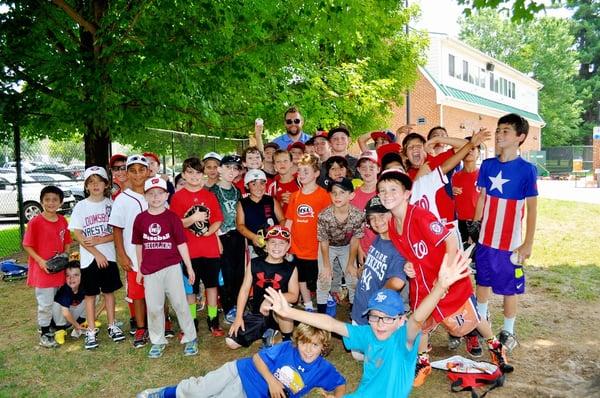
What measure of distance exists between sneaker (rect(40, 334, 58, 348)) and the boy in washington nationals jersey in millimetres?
3979

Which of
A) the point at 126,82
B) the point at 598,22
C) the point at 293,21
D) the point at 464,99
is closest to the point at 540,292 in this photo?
the point at 293,21

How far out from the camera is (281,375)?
3357 millimetres

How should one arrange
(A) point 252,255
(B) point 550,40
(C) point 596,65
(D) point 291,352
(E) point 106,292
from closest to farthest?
(D) point 291,352
(E) point 106,292
(A) point 252,255
(B) point 550,40
(C) point 596,65

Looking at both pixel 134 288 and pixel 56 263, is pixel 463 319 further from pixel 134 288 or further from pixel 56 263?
pixel 56 263

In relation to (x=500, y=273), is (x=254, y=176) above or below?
above

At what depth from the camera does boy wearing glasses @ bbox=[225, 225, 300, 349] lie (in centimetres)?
455

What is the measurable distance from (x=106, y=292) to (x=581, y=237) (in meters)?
10.1

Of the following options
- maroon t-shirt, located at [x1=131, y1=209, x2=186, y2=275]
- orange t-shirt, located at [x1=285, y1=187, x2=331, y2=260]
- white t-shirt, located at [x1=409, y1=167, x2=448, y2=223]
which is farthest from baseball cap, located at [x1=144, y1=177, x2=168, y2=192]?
white t-shirt, located at [x1=409, y1=167, x2=448, y2=223]

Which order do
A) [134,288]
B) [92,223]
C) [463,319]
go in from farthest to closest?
[92,223]
[134,288]
[463,319]

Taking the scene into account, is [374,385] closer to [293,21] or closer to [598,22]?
[293,21]

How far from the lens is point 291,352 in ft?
11.2

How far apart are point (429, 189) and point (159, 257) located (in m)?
2.89

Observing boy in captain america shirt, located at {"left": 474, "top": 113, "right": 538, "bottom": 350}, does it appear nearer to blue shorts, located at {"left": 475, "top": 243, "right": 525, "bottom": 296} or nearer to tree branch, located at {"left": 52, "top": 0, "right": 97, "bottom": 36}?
blue shorts, located at {"left": 475, "top": 243, "right": 525, "bottom": 296}

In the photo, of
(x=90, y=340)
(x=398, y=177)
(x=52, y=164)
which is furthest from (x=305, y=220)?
(x=52, y=164)
